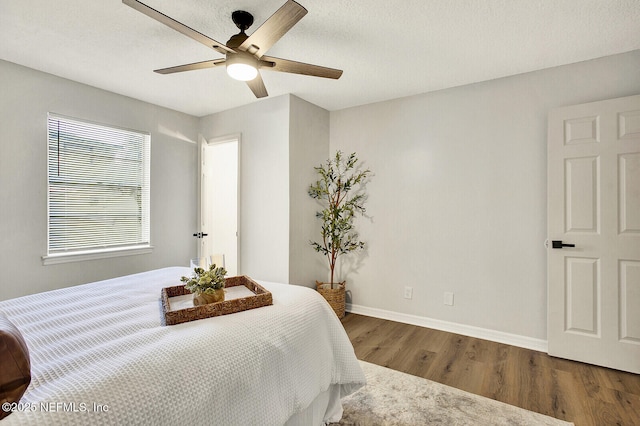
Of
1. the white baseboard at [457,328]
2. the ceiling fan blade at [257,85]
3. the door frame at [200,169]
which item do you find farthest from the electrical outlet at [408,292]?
the ceiling fan blade at [257,85]

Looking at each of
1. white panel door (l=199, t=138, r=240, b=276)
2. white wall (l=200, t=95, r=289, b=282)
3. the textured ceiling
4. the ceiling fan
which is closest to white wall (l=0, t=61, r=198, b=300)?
the textured ceiling

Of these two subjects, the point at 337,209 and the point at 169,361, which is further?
the point at 337,209

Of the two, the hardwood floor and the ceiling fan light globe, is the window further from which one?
the hardwood floor

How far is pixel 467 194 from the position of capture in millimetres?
3170

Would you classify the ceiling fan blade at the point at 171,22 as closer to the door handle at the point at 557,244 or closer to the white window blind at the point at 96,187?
the white window blind at the point at 96,187

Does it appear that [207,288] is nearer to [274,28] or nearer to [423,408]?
[274,28]

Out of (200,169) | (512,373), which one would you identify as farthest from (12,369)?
(200,169)

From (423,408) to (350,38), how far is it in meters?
2.61

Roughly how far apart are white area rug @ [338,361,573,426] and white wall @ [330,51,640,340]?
3.83 feet

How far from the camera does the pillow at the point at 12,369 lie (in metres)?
0.80

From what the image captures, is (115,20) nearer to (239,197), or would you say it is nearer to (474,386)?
(239,197)

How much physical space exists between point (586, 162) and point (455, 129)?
3.70 feet

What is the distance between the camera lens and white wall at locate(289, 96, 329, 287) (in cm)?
351

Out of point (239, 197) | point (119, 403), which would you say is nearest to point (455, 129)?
point (239, 197)
